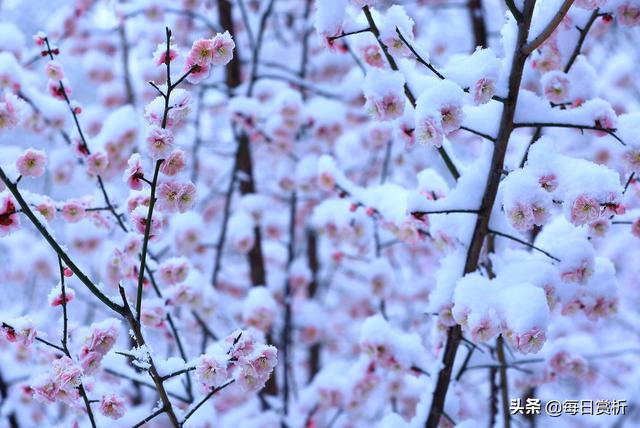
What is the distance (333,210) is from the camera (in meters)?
3.06

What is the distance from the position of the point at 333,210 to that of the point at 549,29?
5.94 ft

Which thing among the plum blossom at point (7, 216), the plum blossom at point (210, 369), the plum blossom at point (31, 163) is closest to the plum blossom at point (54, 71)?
the plum blossom at point (31, 163)

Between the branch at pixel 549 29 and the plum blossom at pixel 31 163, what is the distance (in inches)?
49.7

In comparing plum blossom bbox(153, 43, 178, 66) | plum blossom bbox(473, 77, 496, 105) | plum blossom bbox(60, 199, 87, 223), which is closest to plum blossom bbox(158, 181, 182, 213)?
plum blossom bbox(153, 43, 178, 66)

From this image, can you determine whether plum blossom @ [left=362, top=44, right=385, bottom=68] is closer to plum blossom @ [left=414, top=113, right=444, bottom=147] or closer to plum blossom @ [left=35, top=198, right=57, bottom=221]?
plum blossom @ [left=414, top=113, right=444, bottom=147]

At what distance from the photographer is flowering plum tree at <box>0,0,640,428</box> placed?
1424mm

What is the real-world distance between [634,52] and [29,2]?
5.23m

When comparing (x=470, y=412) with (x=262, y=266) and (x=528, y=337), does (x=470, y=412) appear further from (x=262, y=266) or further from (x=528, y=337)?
(x=528, y=337)

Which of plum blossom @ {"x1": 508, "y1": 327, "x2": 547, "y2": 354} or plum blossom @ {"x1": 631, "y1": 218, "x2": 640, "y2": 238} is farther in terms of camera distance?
plum blossom @ {"x1": 631, "y1": 218, "x2": 640, "y2": 238}

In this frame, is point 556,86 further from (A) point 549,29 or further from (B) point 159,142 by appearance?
(B) point 159,142

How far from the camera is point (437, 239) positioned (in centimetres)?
180

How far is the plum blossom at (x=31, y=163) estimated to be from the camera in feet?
5.36

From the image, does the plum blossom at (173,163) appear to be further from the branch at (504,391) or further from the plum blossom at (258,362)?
the branch at (504,391)

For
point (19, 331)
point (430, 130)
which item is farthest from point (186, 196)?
point (430, 130)
